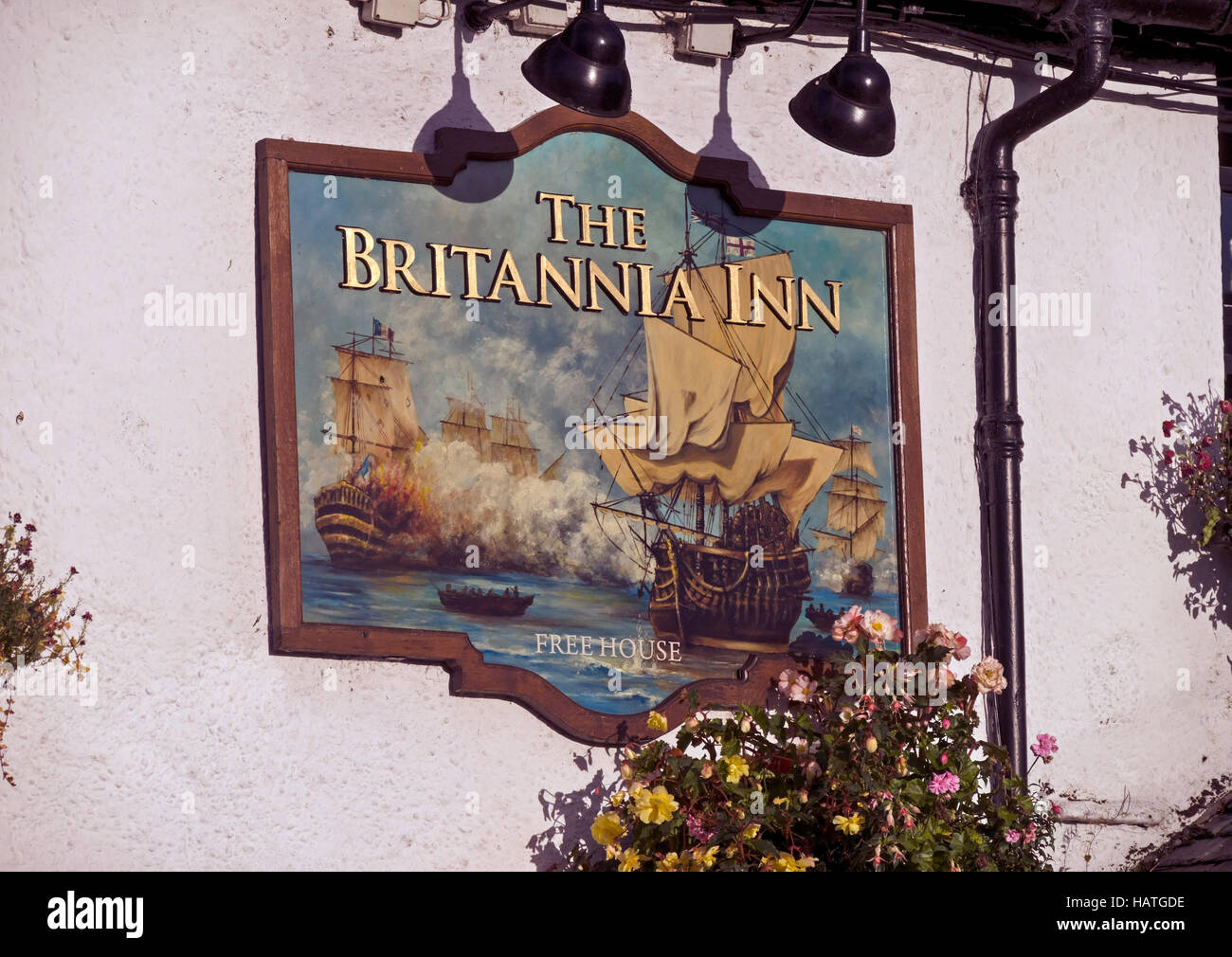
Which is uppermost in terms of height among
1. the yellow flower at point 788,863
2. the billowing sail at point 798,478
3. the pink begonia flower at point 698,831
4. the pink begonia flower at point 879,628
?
the billowing sail at point 798,478

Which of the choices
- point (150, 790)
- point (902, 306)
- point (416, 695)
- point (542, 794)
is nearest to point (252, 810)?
point (150, 790)

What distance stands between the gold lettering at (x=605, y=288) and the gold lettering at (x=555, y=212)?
0.47 feet

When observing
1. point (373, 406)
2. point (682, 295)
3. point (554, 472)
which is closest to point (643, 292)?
point (682, 295)

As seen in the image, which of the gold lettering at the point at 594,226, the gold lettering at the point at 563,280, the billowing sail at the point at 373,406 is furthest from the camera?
the gold lettering at the point at 594,226

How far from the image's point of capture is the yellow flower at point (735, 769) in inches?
199

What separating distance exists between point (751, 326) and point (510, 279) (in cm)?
97

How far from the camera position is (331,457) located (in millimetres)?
5121

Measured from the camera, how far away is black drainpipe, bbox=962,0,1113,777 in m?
6.00

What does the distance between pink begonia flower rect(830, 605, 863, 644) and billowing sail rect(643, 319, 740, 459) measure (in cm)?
79

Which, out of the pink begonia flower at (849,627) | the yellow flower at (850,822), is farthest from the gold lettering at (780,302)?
the yellow flower at (850,822)

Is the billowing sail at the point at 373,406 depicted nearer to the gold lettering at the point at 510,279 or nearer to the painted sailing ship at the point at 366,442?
the painted sailing ship at the point at 366,442

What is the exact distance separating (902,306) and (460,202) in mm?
1823

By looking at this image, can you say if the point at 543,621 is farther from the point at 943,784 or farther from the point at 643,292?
the point at 943,784

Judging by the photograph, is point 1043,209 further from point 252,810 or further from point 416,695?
point 252,810
